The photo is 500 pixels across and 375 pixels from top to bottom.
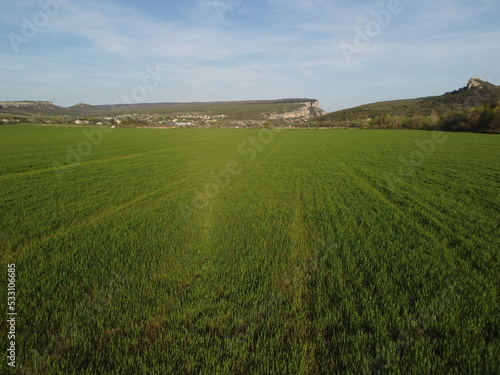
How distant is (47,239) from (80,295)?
3.48m

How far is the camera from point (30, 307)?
4301 mm

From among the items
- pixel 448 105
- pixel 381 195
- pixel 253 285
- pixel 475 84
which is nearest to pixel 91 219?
pixel 253 285

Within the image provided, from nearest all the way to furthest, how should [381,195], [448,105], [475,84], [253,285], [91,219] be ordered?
[253,285] < [91,219] < [381,195] < [448,105] < [475,84]

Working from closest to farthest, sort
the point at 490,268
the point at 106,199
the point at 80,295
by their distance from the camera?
the point at 80,295
the point at 490,268
the point at 106,199

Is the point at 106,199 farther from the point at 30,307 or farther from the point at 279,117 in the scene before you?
the point at 279,117

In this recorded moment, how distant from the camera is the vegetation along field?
3.41 m

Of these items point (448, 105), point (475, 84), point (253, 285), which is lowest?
point (253, 285)

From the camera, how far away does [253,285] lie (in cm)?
502

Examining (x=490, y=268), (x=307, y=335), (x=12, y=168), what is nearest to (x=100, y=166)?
(x=12, y=168)

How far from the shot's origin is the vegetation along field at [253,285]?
3.41m

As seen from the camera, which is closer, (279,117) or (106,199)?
(106,199)

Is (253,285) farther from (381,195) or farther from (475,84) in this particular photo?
(475,84)

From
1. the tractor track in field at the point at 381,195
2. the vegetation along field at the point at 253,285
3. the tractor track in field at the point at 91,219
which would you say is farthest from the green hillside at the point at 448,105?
the tractor track in field at the point at 91,219

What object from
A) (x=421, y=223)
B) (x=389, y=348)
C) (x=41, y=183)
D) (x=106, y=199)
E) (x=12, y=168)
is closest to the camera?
(x=389, y=348)
